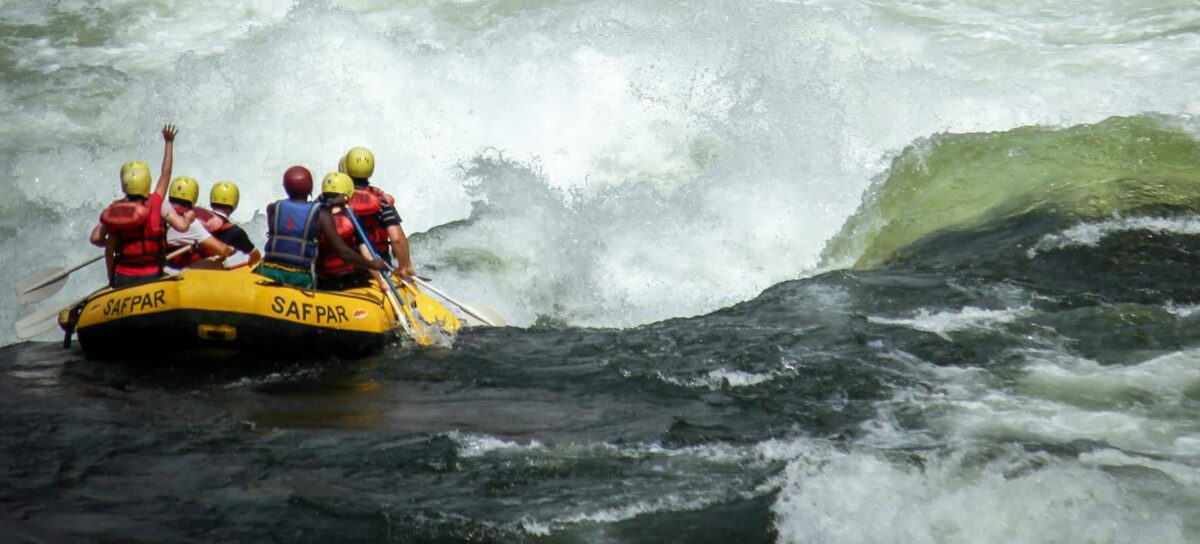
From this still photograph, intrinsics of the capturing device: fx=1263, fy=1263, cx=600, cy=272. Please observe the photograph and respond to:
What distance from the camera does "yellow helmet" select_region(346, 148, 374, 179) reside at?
7.73m

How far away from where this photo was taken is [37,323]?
312 inches

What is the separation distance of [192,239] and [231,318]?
1.13 m

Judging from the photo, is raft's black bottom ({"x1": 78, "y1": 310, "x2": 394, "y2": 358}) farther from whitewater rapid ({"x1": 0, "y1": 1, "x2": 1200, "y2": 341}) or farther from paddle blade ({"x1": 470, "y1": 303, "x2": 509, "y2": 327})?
whitewater rapid ({"x1": 0, "y1": 1, "x2": 1200, "y2": 341})

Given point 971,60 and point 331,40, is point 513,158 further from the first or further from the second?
point 971,60

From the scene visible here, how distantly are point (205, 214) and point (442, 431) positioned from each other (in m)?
3.07

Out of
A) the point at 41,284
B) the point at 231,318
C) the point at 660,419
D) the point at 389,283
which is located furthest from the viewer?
the point at 41,284

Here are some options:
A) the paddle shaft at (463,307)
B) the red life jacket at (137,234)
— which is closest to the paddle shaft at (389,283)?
the paddle shaft at (463,307)

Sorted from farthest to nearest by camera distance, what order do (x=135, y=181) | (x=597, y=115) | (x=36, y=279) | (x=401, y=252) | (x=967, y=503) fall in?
(x=597, y=115), (x=36, y=279), (x=401, y=252), (x=135, y=181), (x=967, y=503)

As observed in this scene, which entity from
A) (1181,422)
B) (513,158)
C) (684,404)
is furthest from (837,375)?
(513,158)

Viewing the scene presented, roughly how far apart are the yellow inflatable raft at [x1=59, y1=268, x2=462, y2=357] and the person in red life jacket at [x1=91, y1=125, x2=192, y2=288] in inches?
12.5

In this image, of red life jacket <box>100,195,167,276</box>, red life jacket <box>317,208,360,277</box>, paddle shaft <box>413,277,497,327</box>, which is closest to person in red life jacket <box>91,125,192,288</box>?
red life jacket <box>100,195,167,276</box>

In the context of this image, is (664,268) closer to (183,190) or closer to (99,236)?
(183,190)

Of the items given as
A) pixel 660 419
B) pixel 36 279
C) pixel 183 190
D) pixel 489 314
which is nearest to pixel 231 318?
pixel 183 190

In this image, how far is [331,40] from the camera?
12.5 m
